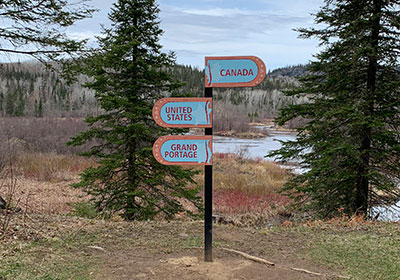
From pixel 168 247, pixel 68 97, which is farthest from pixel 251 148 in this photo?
pixel 68 97

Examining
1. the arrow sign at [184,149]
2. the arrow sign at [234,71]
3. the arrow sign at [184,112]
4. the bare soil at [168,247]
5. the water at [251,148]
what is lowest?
the water at [251,148]

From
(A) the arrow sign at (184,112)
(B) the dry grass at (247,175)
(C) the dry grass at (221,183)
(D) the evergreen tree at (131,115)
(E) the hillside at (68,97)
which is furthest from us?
(E) the hillside at (68,97)

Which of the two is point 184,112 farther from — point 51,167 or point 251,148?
point 251,148

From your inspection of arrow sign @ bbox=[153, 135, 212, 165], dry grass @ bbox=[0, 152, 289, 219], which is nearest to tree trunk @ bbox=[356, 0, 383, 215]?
dry grass @ bbox=[0, 152, 289, 219]

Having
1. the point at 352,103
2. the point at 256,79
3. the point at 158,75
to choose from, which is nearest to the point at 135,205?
the point at 158,75

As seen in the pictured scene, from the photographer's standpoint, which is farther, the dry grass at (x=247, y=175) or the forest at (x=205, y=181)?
the dry grass at (x=247, y=175)

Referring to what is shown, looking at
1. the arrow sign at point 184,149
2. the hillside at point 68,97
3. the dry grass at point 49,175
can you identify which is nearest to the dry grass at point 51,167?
the dry grass at point 49,175

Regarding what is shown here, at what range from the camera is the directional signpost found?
3912 mm

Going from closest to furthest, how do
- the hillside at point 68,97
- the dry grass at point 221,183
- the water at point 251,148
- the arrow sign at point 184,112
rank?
the arrow sign at point 184,112
the dry grass at point 221,183
the water at point 251,148
the hillside at point 68,97

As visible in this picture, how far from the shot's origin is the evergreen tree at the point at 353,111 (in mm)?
7916

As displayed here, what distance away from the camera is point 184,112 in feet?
13.1

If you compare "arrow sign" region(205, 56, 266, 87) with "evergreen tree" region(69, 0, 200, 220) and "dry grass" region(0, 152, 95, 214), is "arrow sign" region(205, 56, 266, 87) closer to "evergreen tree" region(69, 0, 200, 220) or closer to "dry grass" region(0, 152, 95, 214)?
"evergreen tree" region(69, 0, 200, 220)

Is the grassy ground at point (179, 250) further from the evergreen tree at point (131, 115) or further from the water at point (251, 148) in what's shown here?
the water at point (251, 148)

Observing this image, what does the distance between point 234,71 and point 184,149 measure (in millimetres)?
985
